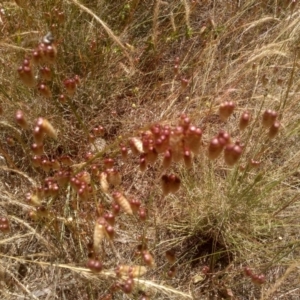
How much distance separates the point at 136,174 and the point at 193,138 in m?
0.74

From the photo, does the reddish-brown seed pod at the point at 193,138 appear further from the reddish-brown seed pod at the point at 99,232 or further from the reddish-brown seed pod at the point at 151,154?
the reddish-brown seed pod at the point at 99,232

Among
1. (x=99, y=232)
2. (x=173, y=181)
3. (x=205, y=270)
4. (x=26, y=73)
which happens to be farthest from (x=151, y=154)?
(x=205, y=270)

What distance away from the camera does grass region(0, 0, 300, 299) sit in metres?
1.16

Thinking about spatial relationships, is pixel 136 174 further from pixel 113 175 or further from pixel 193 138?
pixel 193 138

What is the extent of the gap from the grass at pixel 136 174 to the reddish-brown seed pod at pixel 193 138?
0.53ft

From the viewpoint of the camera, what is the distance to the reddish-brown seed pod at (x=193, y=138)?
0.72m

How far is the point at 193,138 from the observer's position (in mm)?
735

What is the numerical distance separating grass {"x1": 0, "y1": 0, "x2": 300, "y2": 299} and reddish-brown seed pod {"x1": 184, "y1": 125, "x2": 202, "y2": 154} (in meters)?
0.16

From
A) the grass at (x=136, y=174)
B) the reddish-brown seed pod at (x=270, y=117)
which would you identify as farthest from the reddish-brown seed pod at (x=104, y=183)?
the reddish-brown seed pod at (x=270, y=117)

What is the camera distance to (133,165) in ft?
4.82

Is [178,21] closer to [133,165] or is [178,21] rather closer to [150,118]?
[150,118]

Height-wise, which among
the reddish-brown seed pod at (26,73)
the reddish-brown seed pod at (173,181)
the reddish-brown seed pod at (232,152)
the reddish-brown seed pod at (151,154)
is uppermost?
the reddish-brown seed pod at (26,73)

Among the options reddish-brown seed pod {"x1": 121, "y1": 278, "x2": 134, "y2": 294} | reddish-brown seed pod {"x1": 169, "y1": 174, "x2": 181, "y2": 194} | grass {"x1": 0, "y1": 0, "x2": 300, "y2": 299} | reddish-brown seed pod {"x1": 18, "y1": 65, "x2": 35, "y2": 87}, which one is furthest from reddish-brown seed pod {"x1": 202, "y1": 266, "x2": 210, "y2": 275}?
reddish-brown seed pod {"x1": 18, "y1": 65, "x2": 35, "y2": 87}

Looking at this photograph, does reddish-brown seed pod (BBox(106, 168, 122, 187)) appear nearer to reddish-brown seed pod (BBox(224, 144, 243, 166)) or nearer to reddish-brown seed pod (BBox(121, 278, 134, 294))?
reddish-brown seed pod (BBox(121, 278, 134, 294))
